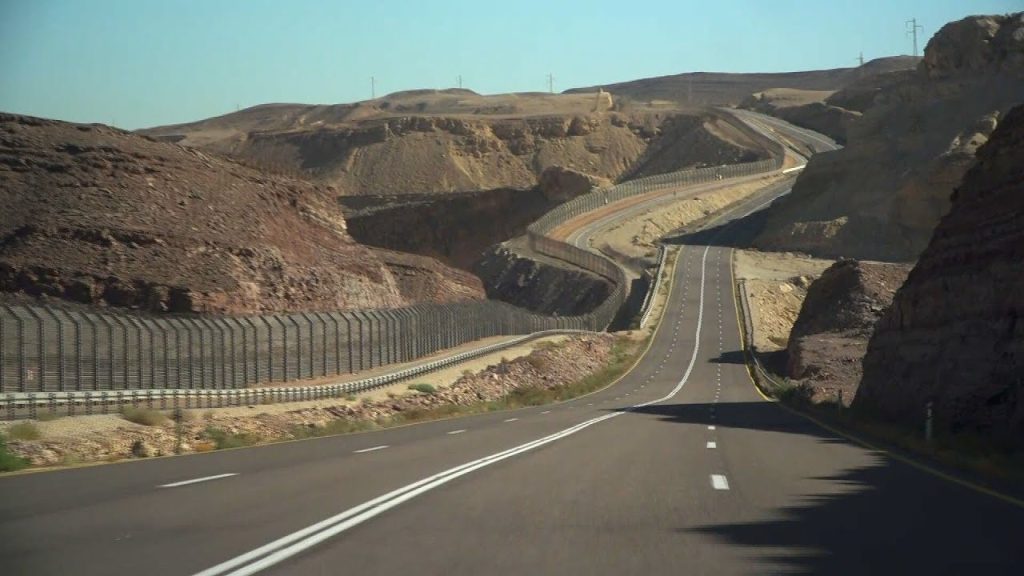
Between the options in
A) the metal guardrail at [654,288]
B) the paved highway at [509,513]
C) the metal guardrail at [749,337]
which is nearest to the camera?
the paved highway at [509,513]

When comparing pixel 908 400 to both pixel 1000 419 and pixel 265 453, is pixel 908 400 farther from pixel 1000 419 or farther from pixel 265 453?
pixel 265 453

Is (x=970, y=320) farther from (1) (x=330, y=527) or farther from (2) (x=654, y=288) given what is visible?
(2) (x=654, y=288)

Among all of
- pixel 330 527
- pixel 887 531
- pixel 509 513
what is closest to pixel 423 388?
pixel 509 513

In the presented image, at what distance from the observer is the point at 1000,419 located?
23453 millimetres

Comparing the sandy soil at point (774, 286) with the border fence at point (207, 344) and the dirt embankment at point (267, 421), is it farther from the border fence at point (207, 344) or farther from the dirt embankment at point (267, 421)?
the dirt embankment at point (267, 421)

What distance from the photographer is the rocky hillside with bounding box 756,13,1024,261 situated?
361ft

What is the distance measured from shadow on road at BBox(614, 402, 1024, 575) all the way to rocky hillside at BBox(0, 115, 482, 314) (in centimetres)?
3679

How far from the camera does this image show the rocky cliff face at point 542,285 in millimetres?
108750

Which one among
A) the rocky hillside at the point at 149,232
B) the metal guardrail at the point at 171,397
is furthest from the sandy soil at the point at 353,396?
the rocky hillside at the point at 149,232

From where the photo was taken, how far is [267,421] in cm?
3353

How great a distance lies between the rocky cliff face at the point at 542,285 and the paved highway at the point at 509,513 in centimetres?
8419

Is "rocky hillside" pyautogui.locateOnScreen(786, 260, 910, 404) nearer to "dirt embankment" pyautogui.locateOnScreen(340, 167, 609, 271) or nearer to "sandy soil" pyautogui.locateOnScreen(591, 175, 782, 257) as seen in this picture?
"sandy soil" pyautogui.locateOnScreen(591, 175, 782, 257)

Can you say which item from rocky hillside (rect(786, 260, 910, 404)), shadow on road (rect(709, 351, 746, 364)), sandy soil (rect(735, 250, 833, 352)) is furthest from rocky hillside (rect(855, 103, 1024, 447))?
sandy soil (rect(735, 250, 833, 352))

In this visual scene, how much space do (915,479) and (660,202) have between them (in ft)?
434
